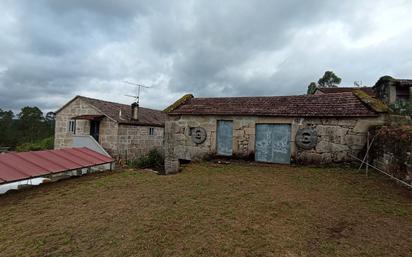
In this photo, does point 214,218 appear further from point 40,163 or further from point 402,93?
point 402,93

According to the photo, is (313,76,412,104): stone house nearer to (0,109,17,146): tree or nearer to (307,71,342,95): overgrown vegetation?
(307,71,342,95): overgrown vegetation

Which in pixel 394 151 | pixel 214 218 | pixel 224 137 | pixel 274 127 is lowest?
pixel 214 218

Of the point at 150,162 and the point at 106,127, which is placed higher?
the point at 106,127

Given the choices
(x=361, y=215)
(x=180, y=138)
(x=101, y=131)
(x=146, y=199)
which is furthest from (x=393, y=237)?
(x=101, y=131)

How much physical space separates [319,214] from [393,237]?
3.78 feet

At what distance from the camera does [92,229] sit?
3811 mm

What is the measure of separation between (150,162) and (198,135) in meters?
5.74

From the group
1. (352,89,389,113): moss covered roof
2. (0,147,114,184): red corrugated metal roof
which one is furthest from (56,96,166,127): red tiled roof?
(352,89,389,113): moss covered roof

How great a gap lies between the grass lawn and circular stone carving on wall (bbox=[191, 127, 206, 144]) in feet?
11.2

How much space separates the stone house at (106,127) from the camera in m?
14.6

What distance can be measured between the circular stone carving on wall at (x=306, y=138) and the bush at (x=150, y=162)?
883 centimetres

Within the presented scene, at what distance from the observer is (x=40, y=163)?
714 cm

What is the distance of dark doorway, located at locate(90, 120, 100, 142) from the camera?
49.9ft

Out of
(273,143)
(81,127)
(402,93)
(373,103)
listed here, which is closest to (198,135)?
(273,143)
